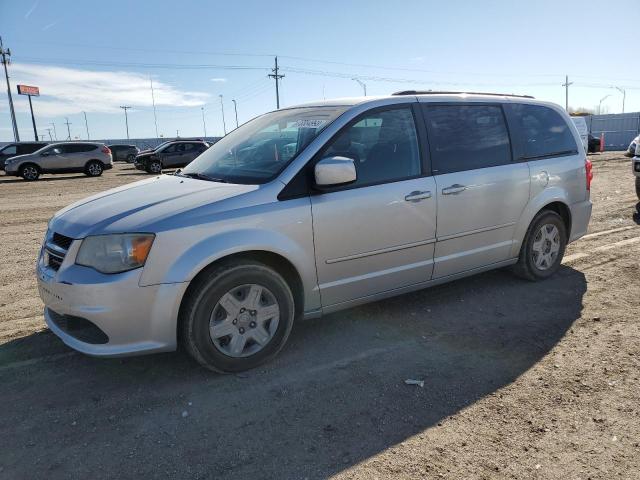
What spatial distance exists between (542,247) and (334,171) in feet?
9.42

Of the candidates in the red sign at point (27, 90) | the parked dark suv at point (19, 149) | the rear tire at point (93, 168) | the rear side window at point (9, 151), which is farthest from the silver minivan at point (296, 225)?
the red sign at point (27, 90)

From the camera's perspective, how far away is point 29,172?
71.1ft

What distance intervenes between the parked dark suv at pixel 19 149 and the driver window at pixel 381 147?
83.5 ft

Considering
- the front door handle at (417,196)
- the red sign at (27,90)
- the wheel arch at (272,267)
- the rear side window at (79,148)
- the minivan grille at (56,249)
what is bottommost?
the wheel arch at (272,267)

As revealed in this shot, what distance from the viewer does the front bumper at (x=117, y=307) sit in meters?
2.93


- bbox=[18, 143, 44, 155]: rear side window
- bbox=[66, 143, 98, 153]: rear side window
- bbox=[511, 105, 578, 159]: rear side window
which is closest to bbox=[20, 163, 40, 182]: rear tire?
bbox=[66, 143, 98, 153]: rear side window

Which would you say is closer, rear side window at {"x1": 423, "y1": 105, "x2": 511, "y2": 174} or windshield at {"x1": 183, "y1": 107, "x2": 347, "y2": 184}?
windshield at {"x1": 183, "y1": 107, "x2": 347, "y2": 184}

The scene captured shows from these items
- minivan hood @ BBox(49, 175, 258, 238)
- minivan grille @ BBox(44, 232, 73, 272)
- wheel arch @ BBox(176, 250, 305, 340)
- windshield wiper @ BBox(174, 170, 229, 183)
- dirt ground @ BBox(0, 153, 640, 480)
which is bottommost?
dirt ground @ BBox(0, 153, 640, 480)

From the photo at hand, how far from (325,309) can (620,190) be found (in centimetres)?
1069

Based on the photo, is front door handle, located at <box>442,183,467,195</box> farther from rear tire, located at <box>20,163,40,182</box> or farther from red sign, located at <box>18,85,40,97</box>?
red sign, located at <box>18,85,40,97</box>

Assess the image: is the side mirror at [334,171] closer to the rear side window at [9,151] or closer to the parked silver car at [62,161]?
the parked silver car at [62,161]

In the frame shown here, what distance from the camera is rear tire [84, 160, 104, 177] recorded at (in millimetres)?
23203

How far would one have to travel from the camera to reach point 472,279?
17.4ft

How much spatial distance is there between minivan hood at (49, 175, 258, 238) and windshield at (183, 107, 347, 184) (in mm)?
218
